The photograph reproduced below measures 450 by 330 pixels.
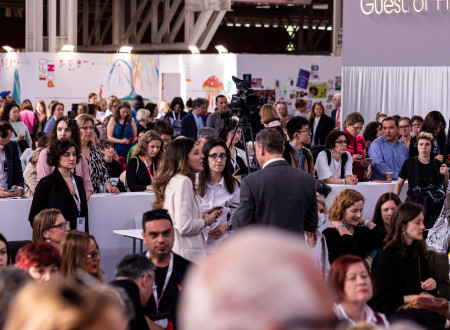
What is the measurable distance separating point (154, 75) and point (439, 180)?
38.0ft

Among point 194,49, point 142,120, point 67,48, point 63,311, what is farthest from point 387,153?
point 194,49

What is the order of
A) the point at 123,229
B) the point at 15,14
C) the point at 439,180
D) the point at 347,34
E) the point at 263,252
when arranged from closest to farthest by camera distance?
the point at 263,252, the point at 123,229, the point at 439,180, the point at 347,34, the point at 15,14

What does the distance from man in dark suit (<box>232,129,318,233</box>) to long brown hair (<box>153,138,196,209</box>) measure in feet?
1.76

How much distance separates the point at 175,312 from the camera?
3.83 metres

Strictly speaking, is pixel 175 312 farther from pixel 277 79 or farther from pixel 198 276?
pixel 277 79

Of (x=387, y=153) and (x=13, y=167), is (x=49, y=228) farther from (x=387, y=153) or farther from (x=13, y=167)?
(x=387, y=153)

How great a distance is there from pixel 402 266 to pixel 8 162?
3508 mm

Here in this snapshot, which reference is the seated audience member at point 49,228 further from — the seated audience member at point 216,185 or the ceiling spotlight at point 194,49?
the ceiling spotlight at point 194,49

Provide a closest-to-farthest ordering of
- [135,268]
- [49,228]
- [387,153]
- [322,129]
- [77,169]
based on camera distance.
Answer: [135,268], [49,228], [77,169], [387,153], [322,129]

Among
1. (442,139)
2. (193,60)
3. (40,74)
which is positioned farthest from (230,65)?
(442,139)

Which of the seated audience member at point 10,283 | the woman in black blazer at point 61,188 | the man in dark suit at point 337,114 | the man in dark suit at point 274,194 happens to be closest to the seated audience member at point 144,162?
the woman in black blazer at point 61,188

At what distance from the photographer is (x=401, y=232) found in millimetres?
4824

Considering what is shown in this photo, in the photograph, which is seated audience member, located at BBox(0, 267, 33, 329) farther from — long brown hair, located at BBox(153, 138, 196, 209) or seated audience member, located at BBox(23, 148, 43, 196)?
seated audience member, located at BBox(23, 148, 43, 196)

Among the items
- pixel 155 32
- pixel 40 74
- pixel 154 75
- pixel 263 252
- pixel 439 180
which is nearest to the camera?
pixel 263 252
